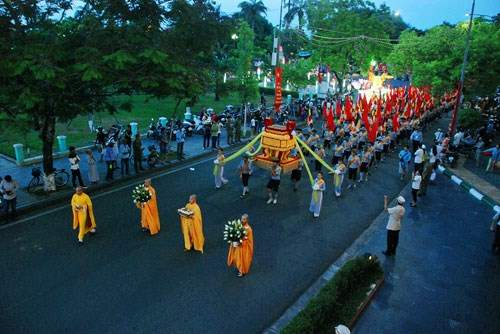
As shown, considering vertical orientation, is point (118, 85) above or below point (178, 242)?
above

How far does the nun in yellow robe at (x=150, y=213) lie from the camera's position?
11031 mm

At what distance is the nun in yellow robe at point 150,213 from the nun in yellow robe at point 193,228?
1.34 metres

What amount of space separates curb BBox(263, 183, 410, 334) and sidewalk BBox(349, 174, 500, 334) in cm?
6

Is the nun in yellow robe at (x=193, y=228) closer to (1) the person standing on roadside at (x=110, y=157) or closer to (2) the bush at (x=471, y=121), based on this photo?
(1) the person standing on roadside at (x=110, y=157)

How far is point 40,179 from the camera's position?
49.7 ft

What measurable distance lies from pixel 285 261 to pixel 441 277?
3.78 m

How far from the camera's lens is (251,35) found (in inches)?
1363

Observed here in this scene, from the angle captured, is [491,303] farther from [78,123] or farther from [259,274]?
[78,123]

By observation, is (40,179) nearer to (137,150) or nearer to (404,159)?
(137,150)

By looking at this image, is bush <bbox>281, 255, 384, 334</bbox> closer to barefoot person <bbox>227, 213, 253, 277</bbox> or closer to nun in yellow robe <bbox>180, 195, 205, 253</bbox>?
barefoot person <bbox>227, 213, 253, 277</bbox>

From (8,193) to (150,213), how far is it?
167 inches

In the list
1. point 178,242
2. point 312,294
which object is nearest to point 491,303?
point 312,294

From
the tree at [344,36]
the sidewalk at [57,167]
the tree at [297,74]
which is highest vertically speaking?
the tree at [344,36]

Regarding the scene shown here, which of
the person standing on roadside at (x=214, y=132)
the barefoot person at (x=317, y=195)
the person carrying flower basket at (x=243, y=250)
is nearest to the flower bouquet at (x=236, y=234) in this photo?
the person carrying flower basket at (x=243, y=250)
